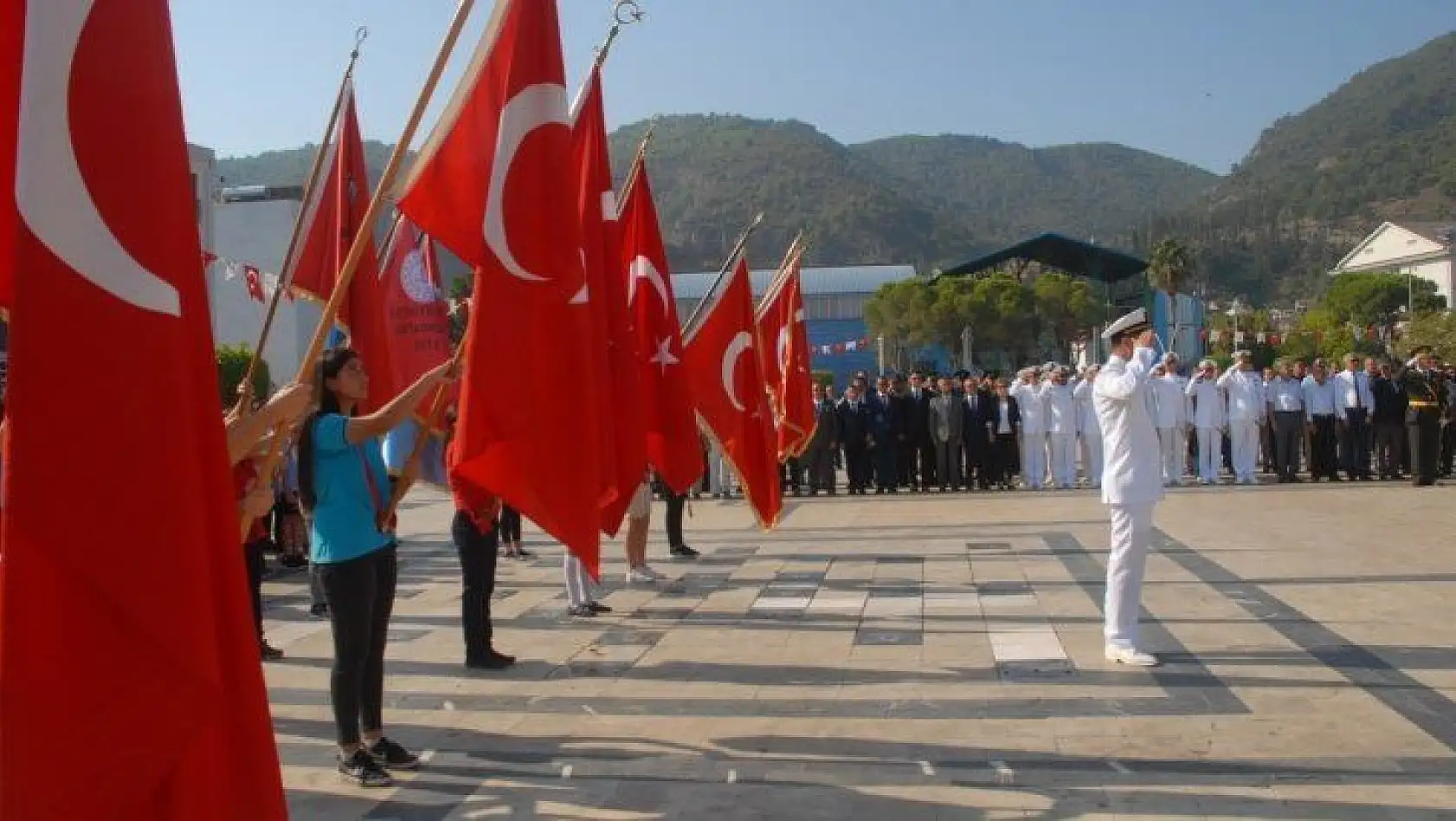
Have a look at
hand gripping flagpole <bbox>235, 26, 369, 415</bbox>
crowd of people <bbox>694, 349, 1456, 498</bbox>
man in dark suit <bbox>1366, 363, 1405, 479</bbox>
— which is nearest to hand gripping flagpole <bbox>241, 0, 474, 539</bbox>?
hand gripping flagpole <bbox>235, 26, 369, 415</bbox>

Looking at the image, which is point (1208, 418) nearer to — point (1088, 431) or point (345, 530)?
point (1088, 431)

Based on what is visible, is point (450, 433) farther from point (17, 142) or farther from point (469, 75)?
point (17, 142)

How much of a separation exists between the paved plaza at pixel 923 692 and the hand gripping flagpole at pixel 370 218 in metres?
1.92

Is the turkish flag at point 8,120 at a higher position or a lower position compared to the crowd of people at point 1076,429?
higher

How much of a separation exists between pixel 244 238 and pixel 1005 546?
3575 centimetres

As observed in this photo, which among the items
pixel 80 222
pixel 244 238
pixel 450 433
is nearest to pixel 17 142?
pixel 80 222

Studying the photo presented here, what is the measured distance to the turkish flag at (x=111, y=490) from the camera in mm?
2945

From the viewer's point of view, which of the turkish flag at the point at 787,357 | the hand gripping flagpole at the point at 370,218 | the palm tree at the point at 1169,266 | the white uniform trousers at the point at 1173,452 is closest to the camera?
the hand gripping flagpole at the point at 370,218

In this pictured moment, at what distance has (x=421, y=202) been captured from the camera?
6320mm

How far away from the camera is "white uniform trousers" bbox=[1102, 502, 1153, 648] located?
7988 mm

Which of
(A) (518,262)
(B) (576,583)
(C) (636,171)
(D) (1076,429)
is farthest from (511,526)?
(D) (1076,429)

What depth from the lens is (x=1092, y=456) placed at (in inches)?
867

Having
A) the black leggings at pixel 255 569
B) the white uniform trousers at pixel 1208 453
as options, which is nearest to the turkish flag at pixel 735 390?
the black leggings at pixel 255 569

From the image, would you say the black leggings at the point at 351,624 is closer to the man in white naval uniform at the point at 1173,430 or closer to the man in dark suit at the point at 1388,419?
the man in white naval uniform at the point at 1173,430
